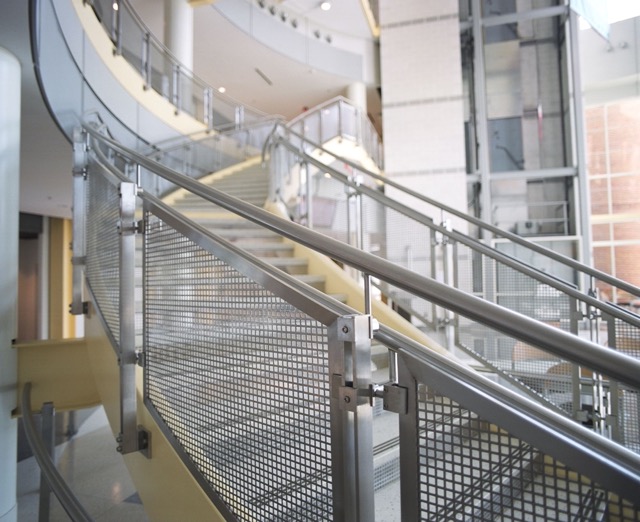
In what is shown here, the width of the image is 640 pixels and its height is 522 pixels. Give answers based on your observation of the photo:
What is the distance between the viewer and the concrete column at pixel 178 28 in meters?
10.2

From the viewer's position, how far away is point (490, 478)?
922 mm

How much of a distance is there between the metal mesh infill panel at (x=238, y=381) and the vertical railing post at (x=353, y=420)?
3.2 inches

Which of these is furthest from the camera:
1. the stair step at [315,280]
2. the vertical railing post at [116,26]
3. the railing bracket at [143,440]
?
the vertical railing post at [116,26]

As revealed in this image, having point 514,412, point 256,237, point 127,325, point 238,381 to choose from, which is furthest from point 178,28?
point 514,412

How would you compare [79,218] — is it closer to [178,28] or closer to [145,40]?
[145,40]

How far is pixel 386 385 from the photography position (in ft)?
3.44

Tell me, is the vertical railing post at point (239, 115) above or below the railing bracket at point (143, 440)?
above

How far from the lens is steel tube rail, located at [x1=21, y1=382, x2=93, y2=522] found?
2.39m

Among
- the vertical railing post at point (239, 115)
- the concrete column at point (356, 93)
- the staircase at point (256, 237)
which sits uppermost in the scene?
the concrete column at point (356, 93)

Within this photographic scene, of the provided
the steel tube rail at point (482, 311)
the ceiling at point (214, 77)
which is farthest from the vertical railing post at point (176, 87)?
the steel tube rail at point (482, 311)

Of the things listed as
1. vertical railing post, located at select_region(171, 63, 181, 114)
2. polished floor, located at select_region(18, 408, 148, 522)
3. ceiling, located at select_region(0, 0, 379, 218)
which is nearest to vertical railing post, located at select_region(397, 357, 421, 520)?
ceiling, located at select_region(0, 0, 379, 218)

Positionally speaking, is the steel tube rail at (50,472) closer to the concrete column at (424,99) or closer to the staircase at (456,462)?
the staircase at (456,462)

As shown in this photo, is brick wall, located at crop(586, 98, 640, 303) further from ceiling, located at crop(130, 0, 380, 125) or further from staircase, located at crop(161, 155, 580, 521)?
staircase, located at crop(161, 155, 580, 521)

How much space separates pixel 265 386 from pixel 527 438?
78 centimetres
